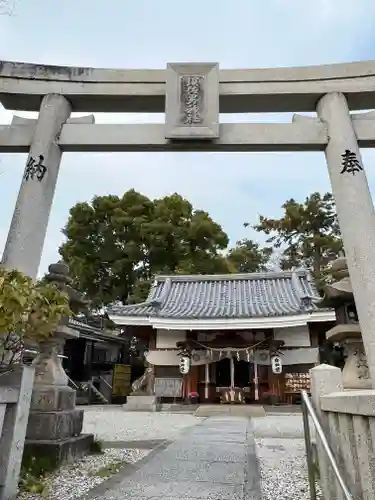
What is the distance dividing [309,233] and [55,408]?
23863 mm

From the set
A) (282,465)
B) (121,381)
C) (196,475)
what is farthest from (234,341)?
(196,475)

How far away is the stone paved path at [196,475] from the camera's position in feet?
10.1

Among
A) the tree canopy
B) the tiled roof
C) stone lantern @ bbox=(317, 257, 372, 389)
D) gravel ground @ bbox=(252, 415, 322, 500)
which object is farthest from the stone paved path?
the tree canopy

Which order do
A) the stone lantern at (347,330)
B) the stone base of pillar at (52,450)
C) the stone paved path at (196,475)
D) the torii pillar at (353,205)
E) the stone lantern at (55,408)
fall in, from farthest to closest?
the stone lantern at (347,330) → the torii pillar at (353,205) → the stone lantern at (55,408) → the stone base of pillar at (52,450) → the stone paved path at (196,475)

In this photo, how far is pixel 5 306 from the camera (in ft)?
7.93

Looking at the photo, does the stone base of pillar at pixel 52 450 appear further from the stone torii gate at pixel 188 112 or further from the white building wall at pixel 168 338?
the white building wall at pixel 168 338

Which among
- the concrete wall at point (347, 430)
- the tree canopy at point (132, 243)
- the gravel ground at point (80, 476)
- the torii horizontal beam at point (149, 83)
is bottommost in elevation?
the gravel ground at point (80, 476)

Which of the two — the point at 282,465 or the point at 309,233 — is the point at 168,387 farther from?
the point at 309,233

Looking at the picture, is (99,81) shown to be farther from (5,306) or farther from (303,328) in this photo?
(303,328)

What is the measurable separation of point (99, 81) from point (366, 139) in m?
3.41

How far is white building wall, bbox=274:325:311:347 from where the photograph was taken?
1364cm

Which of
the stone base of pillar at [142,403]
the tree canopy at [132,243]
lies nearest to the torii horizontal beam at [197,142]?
the stone base of pillar at [142,403]

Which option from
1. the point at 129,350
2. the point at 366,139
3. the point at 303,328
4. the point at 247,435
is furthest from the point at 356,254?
the point at 129,350

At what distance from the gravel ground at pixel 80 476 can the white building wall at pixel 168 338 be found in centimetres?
933
